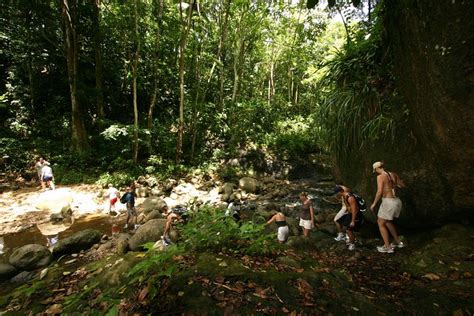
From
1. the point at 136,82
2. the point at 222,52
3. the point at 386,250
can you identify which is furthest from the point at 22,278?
the point at 222,52

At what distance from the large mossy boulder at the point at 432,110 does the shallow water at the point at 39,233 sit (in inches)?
330

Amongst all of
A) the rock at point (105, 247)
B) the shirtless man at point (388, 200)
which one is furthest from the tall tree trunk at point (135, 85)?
the shirtless man at point (388, 200)

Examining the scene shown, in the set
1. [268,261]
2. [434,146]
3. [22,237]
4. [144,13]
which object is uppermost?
[144,13]

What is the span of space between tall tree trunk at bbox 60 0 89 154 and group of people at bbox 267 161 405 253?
1287 cm

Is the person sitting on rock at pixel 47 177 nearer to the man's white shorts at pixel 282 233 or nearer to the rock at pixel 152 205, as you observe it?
the rock at pixel 152 205

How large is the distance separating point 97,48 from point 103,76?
2.81 metres

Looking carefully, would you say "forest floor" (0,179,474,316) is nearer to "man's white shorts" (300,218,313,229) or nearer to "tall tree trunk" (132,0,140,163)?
"man's white shorts" (300,218,313,229)

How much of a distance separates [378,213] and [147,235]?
5.48 meters

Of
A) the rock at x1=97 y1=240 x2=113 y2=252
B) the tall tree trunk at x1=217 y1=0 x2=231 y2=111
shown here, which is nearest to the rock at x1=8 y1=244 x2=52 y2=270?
the rock at x1=97 y1=240 x2=113 y2=252

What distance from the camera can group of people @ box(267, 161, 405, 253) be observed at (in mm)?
4707

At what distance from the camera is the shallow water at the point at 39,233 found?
7.13m

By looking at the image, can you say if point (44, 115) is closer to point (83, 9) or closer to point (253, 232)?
point (83, 9)

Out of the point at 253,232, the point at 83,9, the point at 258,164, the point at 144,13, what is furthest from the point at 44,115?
the point at 253,232

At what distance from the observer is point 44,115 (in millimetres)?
16219
